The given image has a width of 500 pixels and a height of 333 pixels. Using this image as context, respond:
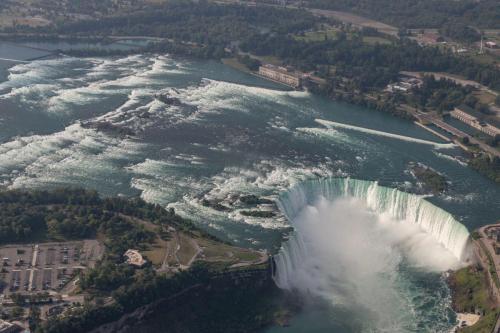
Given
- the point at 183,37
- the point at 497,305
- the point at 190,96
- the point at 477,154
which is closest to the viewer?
the point at 497,305

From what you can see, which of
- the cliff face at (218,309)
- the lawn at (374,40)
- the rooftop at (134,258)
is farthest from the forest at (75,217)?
the lawn at (374,40)

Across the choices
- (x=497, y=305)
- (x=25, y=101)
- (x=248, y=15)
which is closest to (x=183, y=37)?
(x=248, y=15)

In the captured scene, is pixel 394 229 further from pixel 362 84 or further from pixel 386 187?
pixel 362 84

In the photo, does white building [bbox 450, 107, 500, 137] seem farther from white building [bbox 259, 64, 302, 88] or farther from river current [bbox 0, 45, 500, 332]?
white building [bbox 259, 64, 302, 88]

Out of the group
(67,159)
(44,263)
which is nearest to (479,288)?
(44,263)

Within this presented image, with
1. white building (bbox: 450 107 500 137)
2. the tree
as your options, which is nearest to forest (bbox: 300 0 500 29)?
white building (bbox: 450 107 500 137)

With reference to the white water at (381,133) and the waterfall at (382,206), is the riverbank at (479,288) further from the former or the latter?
the white water at (381,133)
